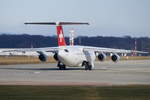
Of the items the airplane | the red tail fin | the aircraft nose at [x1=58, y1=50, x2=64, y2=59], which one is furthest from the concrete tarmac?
the red tail fin

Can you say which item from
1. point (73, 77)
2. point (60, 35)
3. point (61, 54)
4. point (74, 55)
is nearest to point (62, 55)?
point (61, 54)

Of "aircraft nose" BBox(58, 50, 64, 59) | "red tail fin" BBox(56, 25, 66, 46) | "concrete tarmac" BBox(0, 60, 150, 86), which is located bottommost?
"concrete tarmac" BBox(0, 60, 150, 86)

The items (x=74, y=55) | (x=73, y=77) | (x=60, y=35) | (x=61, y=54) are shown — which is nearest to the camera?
(x=73, y=77)

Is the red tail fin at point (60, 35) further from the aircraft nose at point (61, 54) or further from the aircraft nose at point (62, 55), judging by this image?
the aircraft nose at point (61, 54)

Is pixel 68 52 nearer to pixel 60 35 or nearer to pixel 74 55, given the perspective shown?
pixel 74 55

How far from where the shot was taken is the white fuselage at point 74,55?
53.2m

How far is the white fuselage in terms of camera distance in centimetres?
5316

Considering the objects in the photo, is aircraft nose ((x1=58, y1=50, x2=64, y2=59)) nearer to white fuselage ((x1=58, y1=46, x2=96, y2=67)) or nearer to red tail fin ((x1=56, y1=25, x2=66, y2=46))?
white fuselage ((x1=58, y1=46, x2=96, y2=67))

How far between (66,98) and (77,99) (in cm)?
72

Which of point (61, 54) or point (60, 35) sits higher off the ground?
point (60, 35)

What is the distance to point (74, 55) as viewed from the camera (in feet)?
179

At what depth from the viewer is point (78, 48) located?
5619cm

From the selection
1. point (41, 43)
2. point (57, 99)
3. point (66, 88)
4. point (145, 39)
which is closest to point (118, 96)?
point (57, 99)

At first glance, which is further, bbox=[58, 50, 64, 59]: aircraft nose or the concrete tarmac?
bbox=[58, 50, 64, 59]: aircraft nose
